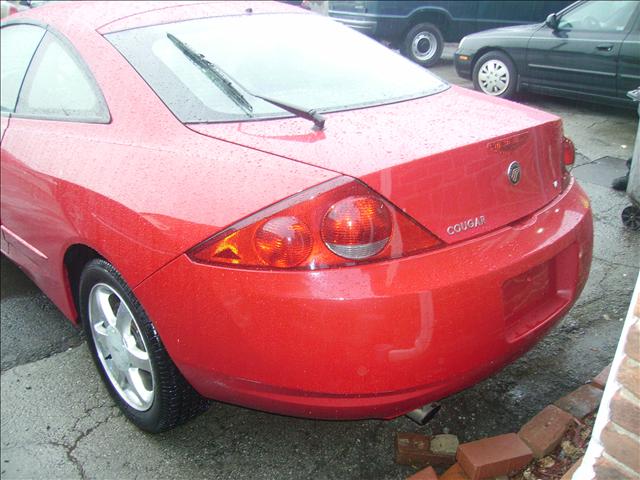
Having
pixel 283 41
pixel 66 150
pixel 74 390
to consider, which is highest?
pixel 283 41

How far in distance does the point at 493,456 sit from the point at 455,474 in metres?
0.14

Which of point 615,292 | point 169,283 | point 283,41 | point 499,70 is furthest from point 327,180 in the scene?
point 499,70

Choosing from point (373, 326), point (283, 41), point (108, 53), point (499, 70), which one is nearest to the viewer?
point (373, 326)

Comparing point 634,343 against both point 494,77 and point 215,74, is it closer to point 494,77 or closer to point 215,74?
point 215,74

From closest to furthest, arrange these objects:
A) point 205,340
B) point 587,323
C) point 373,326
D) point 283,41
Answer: point 373,326
point 205,340
point 283,41
point 587,323

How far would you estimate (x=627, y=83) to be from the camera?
6273mm

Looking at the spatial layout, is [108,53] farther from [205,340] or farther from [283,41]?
[205,340]

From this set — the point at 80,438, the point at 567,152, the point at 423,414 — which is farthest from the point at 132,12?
the point at 423,414

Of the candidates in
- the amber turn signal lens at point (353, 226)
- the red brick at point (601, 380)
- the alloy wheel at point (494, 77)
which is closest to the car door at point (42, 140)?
the amber turn signal lens at point (353, 226)

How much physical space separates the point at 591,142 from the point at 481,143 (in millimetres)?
4515

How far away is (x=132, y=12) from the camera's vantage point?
2693 mm

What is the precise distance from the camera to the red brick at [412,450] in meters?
2.19

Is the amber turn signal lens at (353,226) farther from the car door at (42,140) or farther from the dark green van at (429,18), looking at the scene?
the dark green van at (429,18)

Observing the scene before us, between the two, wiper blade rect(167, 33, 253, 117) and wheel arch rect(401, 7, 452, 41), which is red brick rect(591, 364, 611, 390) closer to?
wiper blade rect(167, 33, 253, 117)
